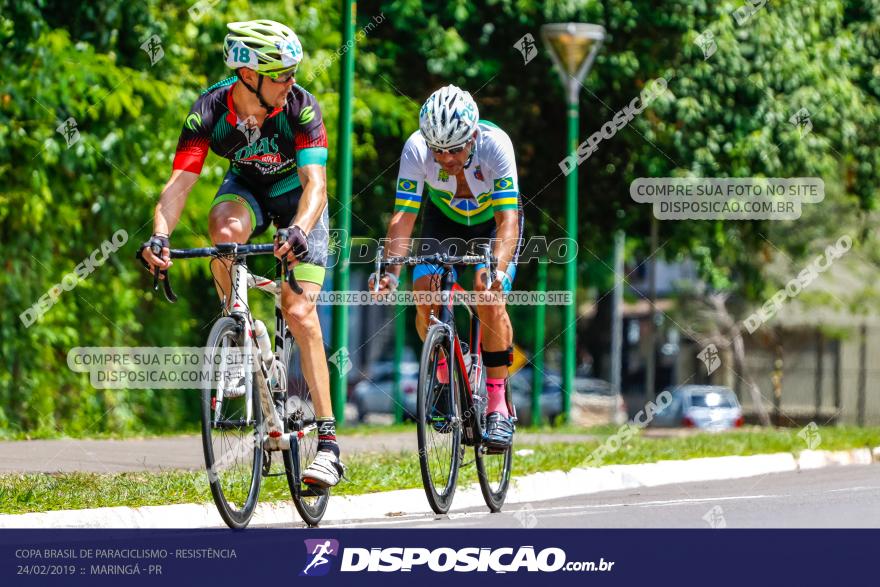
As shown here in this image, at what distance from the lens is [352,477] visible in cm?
875

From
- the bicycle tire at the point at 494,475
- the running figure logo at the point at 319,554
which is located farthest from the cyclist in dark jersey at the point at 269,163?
the bicycle tire at the point at 494,475

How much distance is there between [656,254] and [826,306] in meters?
18.3

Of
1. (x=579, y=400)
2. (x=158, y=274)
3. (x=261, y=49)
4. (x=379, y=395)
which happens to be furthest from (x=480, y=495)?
(x=379, y=395)

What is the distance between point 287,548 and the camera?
6.27 meters

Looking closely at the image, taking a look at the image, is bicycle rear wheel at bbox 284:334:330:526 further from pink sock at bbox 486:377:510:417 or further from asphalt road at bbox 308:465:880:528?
pink sock at bbox 486:377:510:417

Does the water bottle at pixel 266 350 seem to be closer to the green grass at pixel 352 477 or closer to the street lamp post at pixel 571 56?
the green grass at pixel 352 477

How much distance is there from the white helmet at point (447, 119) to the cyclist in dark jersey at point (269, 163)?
755 mm

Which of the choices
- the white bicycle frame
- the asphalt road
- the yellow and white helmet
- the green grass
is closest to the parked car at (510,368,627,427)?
the green grass

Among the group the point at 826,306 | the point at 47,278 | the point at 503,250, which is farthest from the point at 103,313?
the point at 826,306

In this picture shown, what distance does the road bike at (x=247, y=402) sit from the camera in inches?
251

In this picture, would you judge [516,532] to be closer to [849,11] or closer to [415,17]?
[415,17]

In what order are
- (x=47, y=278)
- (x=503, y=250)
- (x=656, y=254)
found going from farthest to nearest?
(x=656, y=254) < (x=47, y=278) < (x=503, y=250)

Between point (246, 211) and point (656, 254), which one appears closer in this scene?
point (246, 211)

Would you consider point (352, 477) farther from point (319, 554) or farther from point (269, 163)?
point (319, 554)
